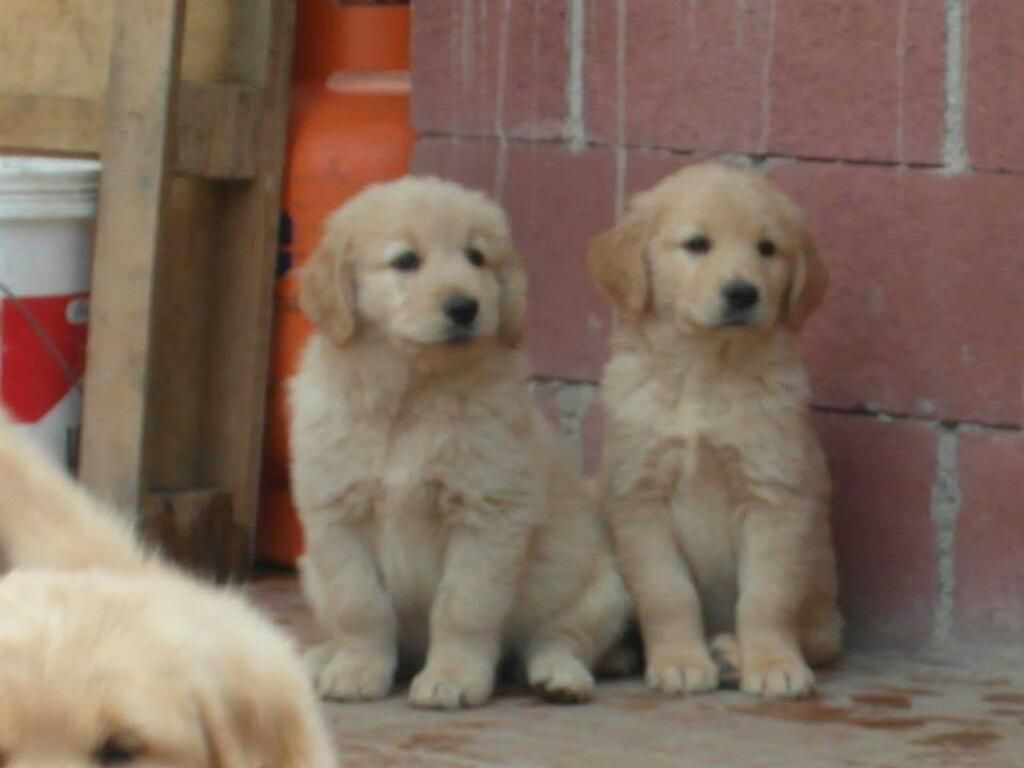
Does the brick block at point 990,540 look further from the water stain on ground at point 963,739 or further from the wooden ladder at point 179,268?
the wooden ladder at point 179,268

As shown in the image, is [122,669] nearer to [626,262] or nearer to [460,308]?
[460,308]

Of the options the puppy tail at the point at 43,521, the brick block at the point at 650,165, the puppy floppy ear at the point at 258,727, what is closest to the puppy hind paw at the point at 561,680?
the brick block at the point at 650,165

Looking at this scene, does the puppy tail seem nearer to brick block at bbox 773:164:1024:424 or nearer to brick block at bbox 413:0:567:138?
brick block at bbox 773:164:1024:424

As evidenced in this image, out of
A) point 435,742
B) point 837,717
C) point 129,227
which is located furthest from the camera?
point 129,227

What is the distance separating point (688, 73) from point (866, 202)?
0.58 m

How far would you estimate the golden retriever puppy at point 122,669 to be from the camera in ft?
10.0

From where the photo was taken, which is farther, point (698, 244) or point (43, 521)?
point (698, 244)

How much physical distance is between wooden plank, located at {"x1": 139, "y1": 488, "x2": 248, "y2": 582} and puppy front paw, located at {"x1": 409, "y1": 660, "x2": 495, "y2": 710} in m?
1.31

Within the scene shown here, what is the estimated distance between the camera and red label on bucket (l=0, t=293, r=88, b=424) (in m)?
6.54

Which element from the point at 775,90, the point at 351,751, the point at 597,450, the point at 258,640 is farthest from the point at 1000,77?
the point at 258,640

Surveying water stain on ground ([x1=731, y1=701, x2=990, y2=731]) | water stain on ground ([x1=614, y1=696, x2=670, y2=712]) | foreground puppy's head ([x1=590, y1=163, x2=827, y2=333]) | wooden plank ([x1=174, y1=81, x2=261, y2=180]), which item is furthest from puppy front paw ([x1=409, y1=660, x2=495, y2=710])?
wooden plank ([x1=174, y1=81, x2=261, y2=180])

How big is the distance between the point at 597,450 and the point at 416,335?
117cm

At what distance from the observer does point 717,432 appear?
5797mm

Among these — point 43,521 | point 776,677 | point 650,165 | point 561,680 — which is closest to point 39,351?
point 650,165
